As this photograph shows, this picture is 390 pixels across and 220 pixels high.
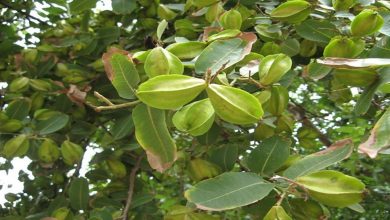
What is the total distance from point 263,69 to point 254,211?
1.00 feet

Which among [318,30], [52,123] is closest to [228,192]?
[318,30]

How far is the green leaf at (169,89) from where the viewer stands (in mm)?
758

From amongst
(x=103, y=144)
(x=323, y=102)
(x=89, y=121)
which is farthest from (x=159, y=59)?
(x=323, y=102)

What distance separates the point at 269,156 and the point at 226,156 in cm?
16

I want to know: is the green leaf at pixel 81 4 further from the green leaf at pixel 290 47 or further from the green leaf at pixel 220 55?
the green leaf at pixel 220 55

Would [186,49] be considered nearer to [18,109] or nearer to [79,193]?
[79,193]

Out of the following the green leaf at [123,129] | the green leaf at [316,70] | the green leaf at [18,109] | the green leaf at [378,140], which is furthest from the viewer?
the green leaf at [18,109]

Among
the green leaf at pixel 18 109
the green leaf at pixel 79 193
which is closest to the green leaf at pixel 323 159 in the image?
the green leaf at pixel 79 193

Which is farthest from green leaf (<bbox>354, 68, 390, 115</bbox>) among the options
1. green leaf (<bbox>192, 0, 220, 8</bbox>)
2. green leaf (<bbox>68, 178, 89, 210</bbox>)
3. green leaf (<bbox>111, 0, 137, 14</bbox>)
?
green leaf (<bbox>111, 0, 137, 14</bbox>)

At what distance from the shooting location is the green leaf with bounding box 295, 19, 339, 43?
112 centimetres

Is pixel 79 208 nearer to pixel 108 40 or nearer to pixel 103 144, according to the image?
pixel 103 144

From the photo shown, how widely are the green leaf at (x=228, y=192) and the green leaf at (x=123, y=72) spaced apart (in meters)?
0.23

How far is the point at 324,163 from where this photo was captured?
33.4 inches

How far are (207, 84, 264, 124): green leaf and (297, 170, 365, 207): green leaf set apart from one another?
0.15m
